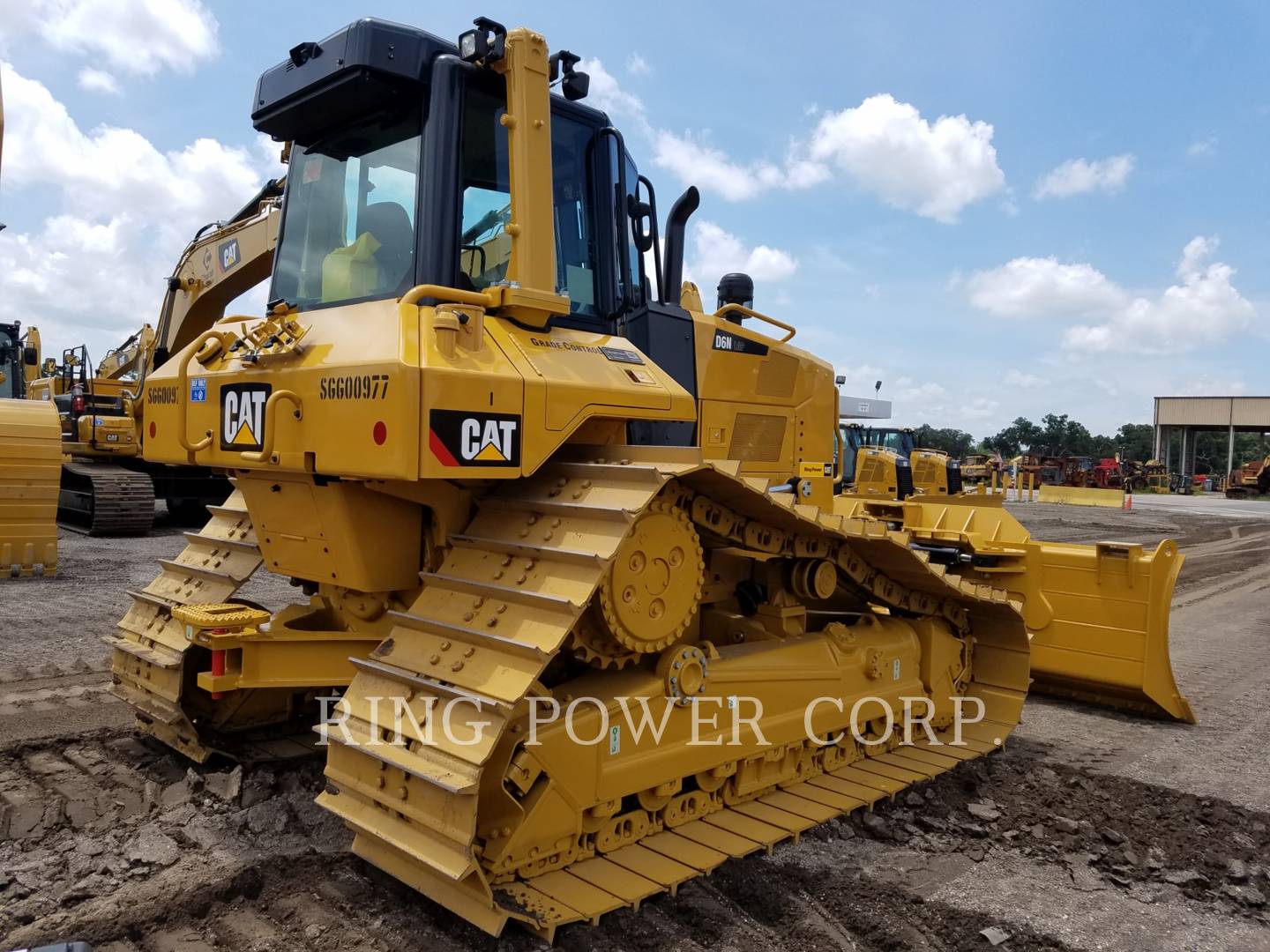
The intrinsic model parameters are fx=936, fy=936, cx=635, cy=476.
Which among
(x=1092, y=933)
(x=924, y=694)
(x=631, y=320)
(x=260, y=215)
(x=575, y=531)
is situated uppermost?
A: (x=260, y=215)

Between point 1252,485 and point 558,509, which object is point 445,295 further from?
point 1252,485

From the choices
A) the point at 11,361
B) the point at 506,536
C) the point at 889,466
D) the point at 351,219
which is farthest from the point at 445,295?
the point at 11,361

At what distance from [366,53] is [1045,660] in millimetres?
5684

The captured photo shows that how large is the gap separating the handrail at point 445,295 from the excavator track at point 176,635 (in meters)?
1.99

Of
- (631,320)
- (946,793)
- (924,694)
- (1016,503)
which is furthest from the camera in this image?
(1016,503)

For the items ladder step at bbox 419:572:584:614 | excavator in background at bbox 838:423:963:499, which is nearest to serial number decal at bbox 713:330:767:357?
ladder step at bbox 419:572:584:614

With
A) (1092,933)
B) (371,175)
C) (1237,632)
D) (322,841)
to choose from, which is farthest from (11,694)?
(1237,632)

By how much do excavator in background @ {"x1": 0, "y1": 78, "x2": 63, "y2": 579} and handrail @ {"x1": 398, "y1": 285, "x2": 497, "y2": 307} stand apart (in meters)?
8.83

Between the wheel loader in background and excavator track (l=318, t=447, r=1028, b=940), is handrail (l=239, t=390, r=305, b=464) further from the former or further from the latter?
excavator track (l=318, t=447, r=1028, b=940)

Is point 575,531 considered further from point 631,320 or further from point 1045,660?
point 1045,660

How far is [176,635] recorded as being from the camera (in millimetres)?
4562

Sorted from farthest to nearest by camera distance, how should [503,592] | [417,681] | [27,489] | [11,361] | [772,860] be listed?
1. [11,361]
2. [27,489]
3. [772,860]
4. [503,592]
5. [417,681]

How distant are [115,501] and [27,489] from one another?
3.29m

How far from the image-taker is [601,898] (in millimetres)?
3295
